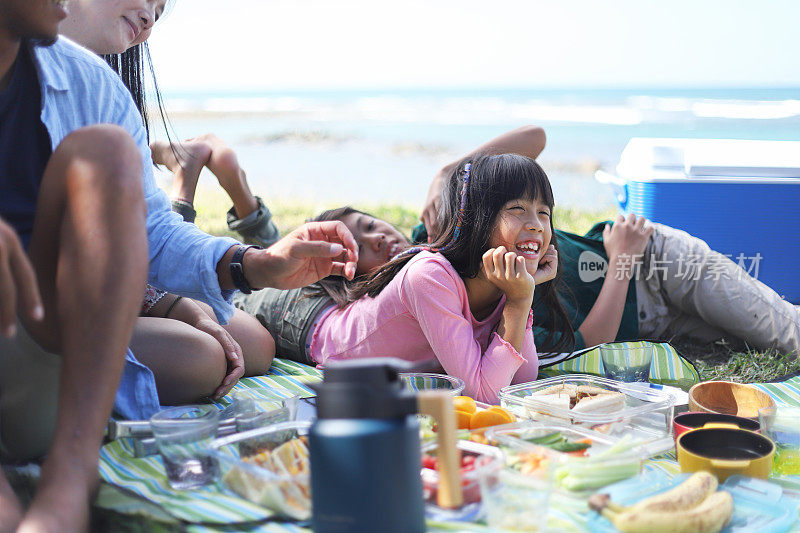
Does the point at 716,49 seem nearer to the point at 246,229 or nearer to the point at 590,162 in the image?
the point at 590,162

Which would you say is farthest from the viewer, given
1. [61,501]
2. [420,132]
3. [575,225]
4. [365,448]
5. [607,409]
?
[420,132]

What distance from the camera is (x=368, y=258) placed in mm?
2799

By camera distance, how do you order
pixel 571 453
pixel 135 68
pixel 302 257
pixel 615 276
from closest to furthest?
1. pixel 571 453
2. pixel 302 257
3. pixel 135 68
4. pixel 615 276

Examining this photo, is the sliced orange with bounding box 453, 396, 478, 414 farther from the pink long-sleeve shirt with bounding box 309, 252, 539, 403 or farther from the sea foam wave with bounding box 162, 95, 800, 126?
the sea foam wave with bounding box 162, 95, 800, 126

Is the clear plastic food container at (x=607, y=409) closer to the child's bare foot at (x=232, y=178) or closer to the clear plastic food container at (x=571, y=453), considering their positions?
the clear plastic food container at (x=571, y=453)

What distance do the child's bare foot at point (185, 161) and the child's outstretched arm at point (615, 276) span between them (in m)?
1.75

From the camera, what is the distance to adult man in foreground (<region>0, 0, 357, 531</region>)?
1.25 metres

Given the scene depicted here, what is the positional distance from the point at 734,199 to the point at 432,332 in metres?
1.98

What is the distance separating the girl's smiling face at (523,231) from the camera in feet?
7.61

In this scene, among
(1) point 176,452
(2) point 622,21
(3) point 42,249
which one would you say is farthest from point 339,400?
(2) point 622,21

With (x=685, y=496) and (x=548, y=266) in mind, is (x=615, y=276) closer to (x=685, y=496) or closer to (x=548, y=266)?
(x=548, y=266)

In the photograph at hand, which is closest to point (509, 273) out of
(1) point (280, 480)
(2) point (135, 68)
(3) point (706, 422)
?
(3) point (706, 422)

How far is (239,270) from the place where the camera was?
1.79 metres

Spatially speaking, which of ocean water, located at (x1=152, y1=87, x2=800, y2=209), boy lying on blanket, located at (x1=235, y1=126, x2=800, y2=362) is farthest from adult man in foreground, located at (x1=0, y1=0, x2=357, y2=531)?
ocean water, located at (x1=152, y1=87, x2=800, y2=209)
